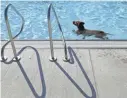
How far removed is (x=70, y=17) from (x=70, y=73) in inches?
176

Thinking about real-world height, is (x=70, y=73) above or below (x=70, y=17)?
above

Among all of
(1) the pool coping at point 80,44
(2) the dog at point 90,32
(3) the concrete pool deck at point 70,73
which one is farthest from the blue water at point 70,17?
(3) the concrete pool deck at point 70,73

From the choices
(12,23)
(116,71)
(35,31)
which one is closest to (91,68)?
(116,71)

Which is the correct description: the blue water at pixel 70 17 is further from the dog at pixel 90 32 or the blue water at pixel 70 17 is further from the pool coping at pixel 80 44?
the pool coping at pixel 80 44

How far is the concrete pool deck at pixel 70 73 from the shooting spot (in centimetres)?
337

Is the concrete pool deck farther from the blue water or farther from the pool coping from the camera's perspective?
the blue water

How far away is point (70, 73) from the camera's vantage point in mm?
3787

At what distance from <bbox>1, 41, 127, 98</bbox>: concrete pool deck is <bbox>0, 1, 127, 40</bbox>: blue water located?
5.63ft

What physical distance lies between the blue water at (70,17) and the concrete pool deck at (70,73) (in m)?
1.72

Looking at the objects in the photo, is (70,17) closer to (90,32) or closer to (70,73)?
(90,32)

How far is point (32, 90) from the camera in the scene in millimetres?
3432

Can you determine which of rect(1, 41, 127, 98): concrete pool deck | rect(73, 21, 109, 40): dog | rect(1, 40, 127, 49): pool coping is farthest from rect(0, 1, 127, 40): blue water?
rect(1, 41, 127, 98): concrete pool deck

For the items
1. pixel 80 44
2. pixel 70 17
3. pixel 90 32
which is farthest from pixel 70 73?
pixel 70 17

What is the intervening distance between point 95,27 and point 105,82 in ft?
12.8
